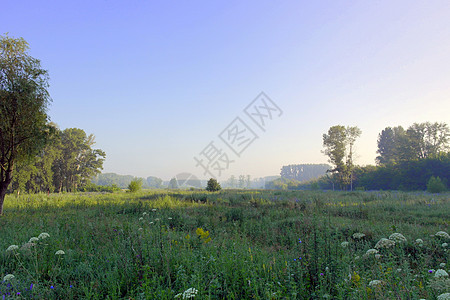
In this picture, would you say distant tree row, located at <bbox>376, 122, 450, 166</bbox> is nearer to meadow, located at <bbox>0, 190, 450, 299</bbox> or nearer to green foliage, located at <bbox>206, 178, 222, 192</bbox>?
green foliage, located at <bbox>206, 178, 222, 192</bbox>

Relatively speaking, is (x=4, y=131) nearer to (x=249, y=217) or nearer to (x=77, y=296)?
(x=77, y=296)

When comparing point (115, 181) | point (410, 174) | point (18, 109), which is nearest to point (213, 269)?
point (18, 109)

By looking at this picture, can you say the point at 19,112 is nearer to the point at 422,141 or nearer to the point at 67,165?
the point at 67,165

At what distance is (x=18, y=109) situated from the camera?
8625 millimetres

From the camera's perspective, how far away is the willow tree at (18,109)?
864 cm

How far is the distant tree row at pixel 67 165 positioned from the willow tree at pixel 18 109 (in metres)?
30.1

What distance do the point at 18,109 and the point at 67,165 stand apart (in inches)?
1539

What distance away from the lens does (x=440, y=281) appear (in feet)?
7.47

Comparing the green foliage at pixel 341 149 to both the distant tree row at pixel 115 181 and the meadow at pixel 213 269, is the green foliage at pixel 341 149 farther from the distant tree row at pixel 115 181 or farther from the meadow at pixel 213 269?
the distant tree row at pixel 115 181

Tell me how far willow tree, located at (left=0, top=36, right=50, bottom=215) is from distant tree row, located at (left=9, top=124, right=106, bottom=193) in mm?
30141

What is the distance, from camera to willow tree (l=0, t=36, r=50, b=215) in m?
8.64

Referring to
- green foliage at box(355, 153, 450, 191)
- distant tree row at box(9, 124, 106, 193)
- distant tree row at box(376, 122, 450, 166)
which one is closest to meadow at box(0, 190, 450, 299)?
distant tree row at box(9, 124, 106, 193)

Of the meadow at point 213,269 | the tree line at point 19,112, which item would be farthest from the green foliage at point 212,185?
the meadow at point 213,269

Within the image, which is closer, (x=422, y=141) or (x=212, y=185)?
(x=212, y=185)
